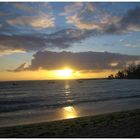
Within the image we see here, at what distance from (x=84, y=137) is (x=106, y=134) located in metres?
1.05

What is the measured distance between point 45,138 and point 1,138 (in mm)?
2131

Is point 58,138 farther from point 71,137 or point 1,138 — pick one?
point 1,138

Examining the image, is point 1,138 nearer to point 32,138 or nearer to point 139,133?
point 32,138

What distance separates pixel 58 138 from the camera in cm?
1088

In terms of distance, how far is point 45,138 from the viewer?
36.6 feet

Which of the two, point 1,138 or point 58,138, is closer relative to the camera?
point 58,138

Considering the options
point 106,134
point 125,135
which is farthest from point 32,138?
point 125,135

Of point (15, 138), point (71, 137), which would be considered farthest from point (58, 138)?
point (15, 138)

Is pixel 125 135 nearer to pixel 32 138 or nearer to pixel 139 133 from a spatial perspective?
pixel 139 133

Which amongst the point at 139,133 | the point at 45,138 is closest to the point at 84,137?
the point at 45,138

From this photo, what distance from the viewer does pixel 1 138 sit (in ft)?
38.5

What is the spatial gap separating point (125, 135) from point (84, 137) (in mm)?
1706

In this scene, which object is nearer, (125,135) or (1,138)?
(125,135)

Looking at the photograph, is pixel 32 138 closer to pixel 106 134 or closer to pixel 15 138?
pixel 15 138
